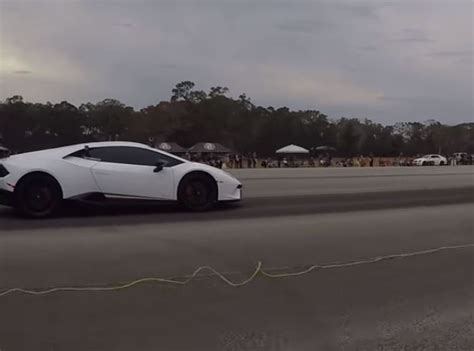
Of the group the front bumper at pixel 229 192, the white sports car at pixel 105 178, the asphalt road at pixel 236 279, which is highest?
the white sports car at pixel 105 178

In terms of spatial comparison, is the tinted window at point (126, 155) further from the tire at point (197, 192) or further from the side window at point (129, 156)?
the tire at point (197, 192)

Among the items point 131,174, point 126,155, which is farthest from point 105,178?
point 126,155

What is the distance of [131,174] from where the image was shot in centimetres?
964

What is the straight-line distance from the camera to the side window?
974 centimetres

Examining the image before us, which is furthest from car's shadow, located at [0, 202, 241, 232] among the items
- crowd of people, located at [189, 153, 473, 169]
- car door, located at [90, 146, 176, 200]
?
crowd of people, located at [189, 153, 473, 169]

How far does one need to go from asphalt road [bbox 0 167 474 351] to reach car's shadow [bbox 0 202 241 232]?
4 cm

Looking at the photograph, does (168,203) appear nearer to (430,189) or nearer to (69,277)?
(69,277)

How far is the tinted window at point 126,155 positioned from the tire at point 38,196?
0.70 meters

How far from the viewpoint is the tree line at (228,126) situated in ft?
123

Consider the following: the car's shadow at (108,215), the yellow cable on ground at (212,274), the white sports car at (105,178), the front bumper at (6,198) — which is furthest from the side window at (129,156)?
the yellow cable on ground at (212,274)

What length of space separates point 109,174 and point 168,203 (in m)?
1.17

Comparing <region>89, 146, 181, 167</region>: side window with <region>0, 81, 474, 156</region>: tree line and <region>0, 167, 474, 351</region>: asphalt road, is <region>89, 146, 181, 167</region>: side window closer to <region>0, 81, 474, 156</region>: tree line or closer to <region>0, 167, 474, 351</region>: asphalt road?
<region>0, 167, 474, 351</region>: asphalt road

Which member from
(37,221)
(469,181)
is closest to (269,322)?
(37,221)

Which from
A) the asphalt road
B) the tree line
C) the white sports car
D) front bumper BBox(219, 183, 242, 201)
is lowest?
the asphalt road
